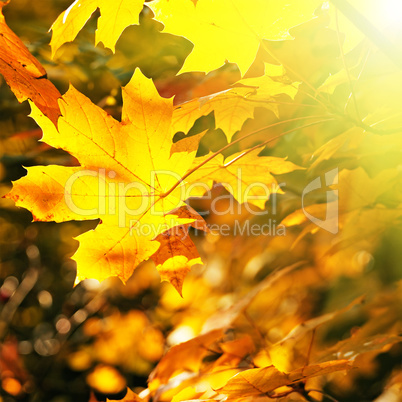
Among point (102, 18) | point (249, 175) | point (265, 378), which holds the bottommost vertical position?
point (265, 378)

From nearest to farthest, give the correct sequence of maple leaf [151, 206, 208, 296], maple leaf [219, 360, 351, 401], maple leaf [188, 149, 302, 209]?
1. maple leaf [219, 360, 351, 401]
2. maple leaf [151, 206, 208, 296]
3. maple leaf [188, 149, 302, 209]

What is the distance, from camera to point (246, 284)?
6.81 feet

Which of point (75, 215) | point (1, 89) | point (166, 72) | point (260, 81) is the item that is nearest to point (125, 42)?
point (166, 72)

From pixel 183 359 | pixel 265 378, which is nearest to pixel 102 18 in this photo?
pixel 265 378

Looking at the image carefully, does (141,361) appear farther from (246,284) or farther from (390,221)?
(390,221)

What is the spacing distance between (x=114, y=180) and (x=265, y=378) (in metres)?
0.37

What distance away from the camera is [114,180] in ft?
2.26

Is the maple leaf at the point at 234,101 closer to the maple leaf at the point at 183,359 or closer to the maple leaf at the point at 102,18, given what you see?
the maple leaf at the point at 102,18

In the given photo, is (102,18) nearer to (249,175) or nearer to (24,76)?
(24,76)

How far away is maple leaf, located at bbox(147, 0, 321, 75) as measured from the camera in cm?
67

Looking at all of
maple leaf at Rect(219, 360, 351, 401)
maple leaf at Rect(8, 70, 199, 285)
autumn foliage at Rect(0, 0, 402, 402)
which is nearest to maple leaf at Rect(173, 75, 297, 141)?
autumn foliage at Rect(0, 0, 402, 402)

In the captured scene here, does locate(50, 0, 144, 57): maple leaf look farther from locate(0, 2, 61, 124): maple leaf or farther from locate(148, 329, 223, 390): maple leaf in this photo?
locate(148, 329, 223, 390): maple leaf

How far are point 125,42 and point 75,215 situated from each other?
0.91m

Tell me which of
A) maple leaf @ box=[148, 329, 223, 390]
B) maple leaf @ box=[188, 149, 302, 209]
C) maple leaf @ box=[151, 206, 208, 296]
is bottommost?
maple leaf @ box=[148, 329, 223, 390]
